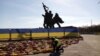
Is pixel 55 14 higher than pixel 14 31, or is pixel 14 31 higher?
pixel 55 14

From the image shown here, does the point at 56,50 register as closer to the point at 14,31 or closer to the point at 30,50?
the point at 30,50

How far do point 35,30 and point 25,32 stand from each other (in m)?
1.27

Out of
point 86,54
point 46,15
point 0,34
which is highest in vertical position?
point 46,15

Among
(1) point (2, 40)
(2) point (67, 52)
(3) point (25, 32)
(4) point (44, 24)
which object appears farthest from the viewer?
(4) point (44, 24)

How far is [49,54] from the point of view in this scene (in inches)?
687

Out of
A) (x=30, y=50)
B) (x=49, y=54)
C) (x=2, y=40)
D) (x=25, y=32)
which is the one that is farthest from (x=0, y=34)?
(x=49, y=54)

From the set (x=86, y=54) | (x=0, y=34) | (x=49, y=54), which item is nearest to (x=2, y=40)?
(x=0, y=34)

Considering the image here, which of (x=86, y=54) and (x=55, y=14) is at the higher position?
(x=55, y=14)

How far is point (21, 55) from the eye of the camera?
16828 millimetres

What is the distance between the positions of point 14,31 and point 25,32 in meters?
1.45

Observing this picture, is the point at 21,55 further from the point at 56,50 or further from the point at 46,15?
the point at 46,15

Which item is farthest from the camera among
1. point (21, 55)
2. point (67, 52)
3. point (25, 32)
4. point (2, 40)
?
point (25, 32)

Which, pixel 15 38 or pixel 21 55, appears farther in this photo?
pixel 15 38

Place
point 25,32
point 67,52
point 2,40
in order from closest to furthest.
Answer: point 67,52 < point 2,40 < point 25,32
